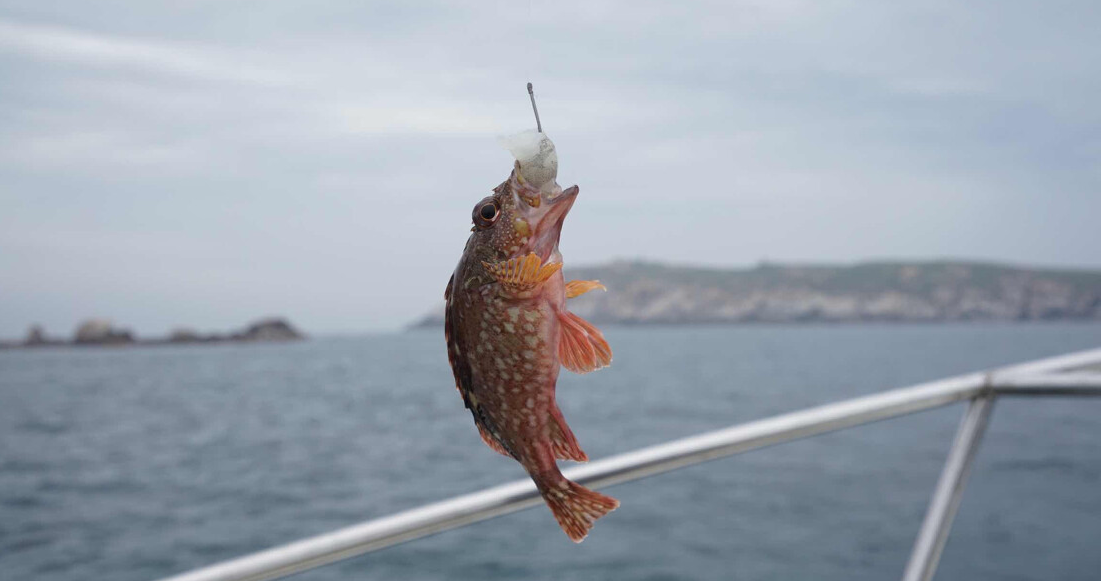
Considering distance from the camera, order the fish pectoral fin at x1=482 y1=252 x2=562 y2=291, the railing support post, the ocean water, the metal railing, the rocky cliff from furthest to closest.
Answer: the rocky cliff < the ocean water < the railing support post < the metal railing < the fish pectoral fin at x1=482 y1=252 x2=562 y2=291

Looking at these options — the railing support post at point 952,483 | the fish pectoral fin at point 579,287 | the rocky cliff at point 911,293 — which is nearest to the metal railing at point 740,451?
Answer: the railing support post at point 952,483

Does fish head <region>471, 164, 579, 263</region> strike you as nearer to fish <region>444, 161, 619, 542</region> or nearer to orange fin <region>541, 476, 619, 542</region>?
fish <region>444, 161, 619, 542</region>

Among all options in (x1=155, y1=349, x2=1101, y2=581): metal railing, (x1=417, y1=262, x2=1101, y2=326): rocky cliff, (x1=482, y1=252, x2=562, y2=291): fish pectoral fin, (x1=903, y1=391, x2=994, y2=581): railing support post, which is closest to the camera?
(x1=482, y1=252, x2=562, y2=291): fish pectoral fin

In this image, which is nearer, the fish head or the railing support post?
the fish head

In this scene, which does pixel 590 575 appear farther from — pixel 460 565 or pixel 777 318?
pixel 777 318

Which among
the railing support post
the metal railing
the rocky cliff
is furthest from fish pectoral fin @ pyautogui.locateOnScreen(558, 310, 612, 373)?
the rocky cliff

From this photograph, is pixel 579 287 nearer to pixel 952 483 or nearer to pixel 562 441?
pixel 562 441

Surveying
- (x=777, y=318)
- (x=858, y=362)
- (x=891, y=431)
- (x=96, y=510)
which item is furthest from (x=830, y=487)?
(x=777, y=318)

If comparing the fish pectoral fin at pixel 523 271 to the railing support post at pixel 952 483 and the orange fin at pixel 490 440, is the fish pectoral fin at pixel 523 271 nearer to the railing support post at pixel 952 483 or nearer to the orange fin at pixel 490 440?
the orange fin at pixel 490 440
